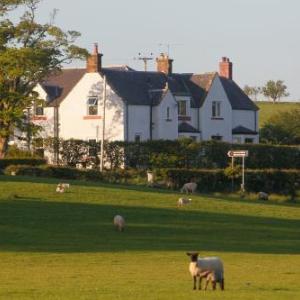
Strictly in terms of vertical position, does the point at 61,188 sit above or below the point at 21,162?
below

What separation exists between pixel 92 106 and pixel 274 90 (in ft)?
320

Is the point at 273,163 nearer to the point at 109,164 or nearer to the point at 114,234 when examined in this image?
the point at 109,164

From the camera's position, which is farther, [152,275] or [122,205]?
[122,205]

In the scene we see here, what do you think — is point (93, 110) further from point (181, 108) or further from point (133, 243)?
point (133, 243)

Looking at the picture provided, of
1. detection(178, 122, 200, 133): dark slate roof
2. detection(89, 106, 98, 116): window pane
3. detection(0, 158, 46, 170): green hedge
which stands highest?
detection(89, 106, 98, 116): window pane

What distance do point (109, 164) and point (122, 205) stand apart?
2967 centimetres

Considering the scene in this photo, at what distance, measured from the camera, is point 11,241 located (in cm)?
4484

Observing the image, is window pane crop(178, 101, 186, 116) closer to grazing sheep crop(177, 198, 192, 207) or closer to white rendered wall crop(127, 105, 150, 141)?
white rendered wall crop(127, 105, 150, 141)

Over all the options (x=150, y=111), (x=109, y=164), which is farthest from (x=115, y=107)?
(x=109, y=164)

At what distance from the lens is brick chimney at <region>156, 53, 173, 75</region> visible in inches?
4267

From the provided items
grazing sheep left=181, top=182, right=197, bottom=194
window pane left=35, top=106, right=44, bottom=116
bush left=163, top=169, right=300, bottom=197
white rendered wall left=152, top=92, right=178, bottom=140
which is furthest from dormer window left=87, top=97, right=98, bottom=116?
grazing sheep left=181, top=182, right=197, bottom=194

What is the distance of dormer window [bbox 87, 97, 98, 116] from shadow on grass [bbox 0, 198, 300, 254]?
4199 centimetres

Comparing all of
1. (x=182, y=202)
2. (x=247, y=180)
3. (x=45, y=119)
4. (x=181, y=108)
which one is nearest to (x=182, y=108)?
(x=181, y=108)

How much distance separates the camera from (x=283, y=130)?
392ft
